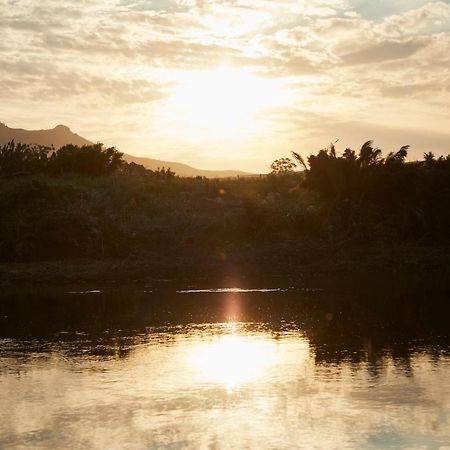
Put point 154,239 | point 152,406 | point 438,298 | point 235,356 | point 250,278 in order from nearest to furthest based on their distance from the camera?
point 152,406 → point 235,356 → point 438,298 → point 250,278 → point 154,239

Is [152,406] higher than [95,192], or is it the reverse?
[95,192]

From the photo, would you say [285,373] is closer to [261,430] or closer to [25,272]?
[261,430]

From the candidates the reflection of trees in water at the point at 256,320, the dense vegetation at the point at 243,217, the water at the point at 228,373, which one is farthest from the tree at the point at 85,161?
the water at the point at 228,373

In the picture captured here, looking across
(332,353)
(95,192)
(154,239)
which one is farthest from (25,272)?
(332,353)

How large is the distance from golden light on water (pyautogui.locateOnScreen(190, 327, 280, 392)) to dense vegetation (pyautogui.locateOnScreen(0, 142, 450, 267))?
1781cm

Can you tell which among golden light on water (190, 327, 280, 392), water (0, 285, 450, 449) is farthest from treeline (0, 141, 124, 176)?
golden light on water (190, 327, 280, 392)

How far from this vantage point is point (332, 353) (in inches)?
697

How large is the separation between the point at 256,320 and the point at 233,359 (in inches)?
210

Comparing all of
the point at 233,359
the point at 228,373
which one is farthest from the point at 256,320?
the point at 228,373

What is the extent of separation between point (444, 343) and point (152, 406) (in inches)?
320

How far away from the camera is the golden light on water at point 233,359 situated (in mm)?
15484

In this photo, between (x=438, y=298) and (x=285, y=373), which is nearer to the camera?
(x=285, y=373)

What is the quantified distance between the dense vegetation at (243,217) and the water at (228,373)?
11.8 metres

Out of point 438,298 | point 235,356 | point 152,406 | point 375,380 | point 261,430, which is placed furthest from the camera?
point 438,298
